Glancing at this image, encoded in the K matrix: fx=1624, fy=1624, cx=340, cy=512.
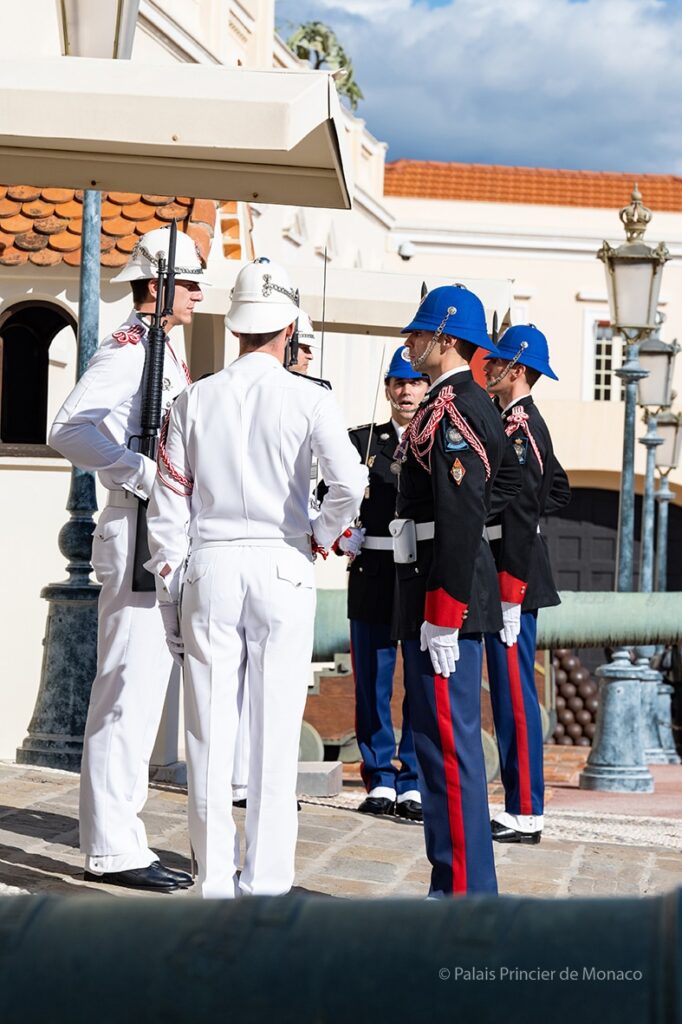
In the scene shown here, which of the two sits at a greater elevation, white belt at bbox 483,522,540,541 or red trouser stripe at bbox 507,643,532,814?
white belt at bbox 483,522,540,541

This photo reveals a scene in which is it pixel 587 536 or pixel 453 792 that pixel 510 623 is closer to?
pixel 453 792

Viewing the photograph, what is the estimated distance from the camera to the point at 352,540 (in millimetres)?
7484

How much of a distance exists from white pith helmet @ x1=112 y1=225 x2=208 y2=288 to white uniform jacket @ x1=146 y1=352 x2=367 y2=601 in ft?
2.86

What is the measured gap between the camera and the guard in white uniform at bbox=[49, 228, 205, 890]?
506 cm

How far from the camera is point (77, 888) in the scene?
4.92 metres

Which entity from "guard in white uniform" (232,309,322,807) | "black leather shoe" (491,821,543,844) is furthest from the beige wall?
"black leather shoe" (491,821,543,844)

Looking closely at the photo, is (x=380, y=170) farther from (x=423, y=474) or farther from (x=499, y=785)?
(x=423, y=474)

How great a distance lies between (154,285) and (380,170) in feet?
76.6

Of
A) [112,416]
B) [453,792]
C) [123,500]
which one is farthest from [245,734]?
[453,792]

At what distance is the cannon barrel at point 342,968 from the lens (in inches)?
44.3

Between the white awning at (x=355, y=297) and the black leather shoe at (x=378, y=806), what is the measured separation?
108 inches

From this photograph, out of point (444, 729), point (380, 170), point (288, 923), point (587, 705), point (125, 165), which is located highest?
point (380, 170)

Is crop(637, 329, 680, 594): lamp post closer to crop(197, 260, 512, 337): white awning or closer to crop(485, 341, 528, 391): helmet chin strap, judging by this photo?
crop(197, 260, 512, 337): white awning

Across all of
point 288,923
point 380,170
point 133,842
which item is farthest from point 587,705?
point 288,923
